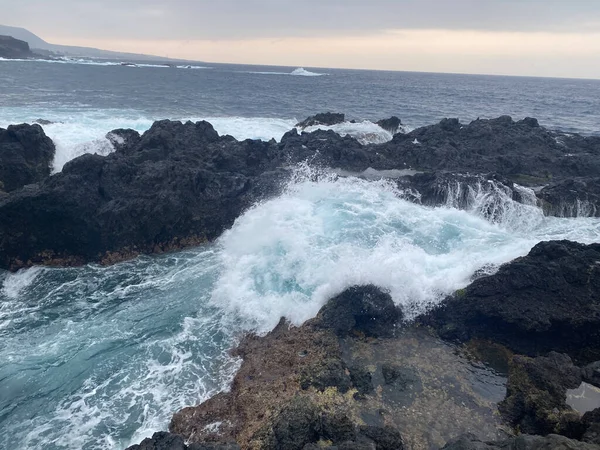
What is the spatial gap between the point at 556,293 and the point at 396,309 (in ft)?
13.3

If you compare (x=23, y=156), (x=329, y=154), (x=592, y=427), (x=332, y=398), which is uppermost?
(x=329, y=154)

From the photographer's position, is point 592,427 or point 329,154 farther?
point 329,154

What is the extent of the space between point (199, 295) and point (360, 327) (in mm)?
5079

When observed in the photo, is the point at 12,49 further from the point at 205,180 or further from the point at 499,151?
the point at 499,151

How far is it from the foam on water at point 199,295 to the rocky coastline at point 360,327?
2.12 feet

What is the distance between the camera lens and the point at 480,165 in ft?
70.3

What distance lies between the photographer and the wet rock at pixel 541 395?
7762 mm

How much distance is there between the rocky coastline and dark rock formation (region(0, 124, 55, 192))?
7cm

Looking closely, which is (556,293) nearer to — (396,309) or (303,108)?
(396,309)

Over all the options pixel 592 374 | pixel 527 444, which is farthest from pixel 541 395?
pixel 527 444

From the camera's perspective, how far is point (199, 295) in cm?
1278

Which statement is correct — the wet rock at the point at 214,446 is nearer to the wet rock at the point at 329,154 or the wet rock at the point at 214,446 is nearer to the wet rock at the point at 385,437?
the wet rock at the point at 385,437

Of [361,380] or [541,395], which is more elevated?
[541,395]

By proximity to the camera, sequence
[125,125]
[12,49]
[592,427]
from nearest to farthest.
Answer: [592,427], [125,125], [12,49]
